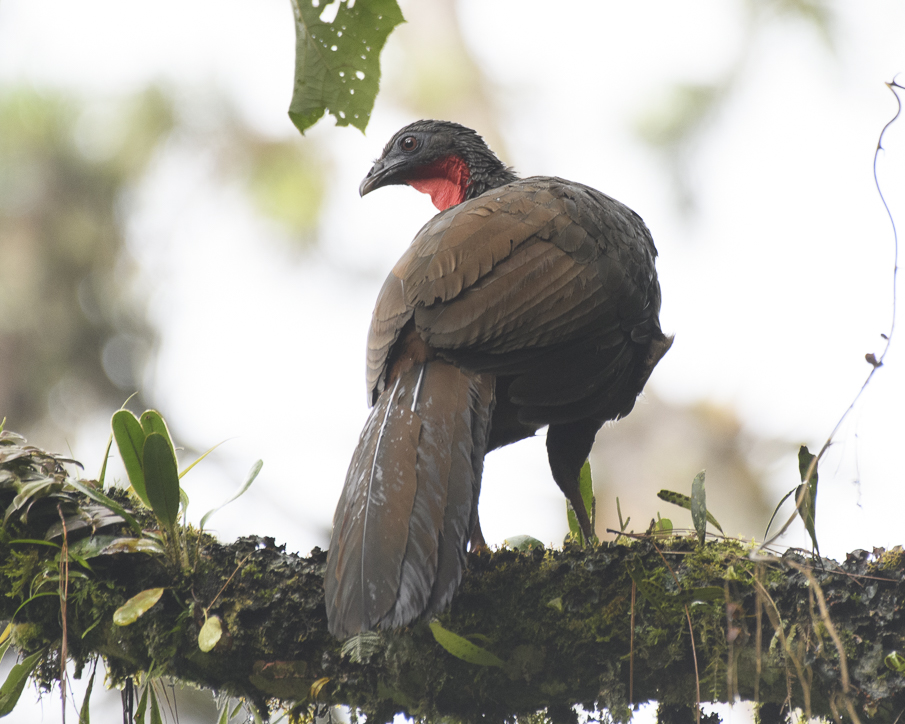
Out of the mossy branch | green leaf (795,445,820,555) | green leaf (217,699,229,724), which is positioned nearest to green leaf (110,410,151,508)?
the mossy branch

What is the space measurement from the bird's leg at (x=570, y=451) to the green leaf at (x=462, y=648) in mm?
1169

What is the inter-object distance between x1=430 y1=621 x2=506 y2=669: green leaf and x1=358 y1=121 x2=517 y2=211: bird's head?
283cm

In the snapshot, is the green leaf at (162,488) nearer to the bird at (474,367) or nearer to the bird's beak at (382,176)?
the bird at (474,367)

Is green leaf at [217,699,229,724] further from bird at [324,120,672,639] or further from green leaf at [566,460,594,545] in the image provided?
green leaf at [566,460,594,545]

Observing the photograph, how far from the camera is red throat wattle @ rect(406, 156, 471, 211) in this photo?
4.42 meters

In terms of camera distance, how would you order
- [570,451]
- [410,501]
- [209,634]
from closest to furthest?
[209,634] < [410,501] < [570,451]

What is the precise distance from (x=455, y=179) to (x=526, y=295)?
1938mm

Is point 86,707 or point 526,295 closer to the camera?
point 86,707

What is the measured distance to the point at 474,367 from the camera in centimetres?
264

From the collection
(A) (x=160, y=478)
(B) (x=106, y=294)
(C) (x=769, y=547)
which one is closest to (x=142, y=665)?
(A) (x=160, y=478)

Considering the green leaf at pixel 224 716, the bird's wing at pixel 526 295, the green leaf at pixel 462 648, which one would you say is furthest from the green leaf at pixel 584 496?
the green leaf at pixel 224 716

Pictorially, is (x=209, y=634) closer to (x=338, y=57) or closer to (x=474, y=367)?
(x=474, y=367)

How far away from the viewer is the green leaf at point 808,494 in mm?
2207

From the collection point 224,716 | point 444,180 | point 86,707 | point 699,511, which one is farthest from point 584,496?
point 444,180
